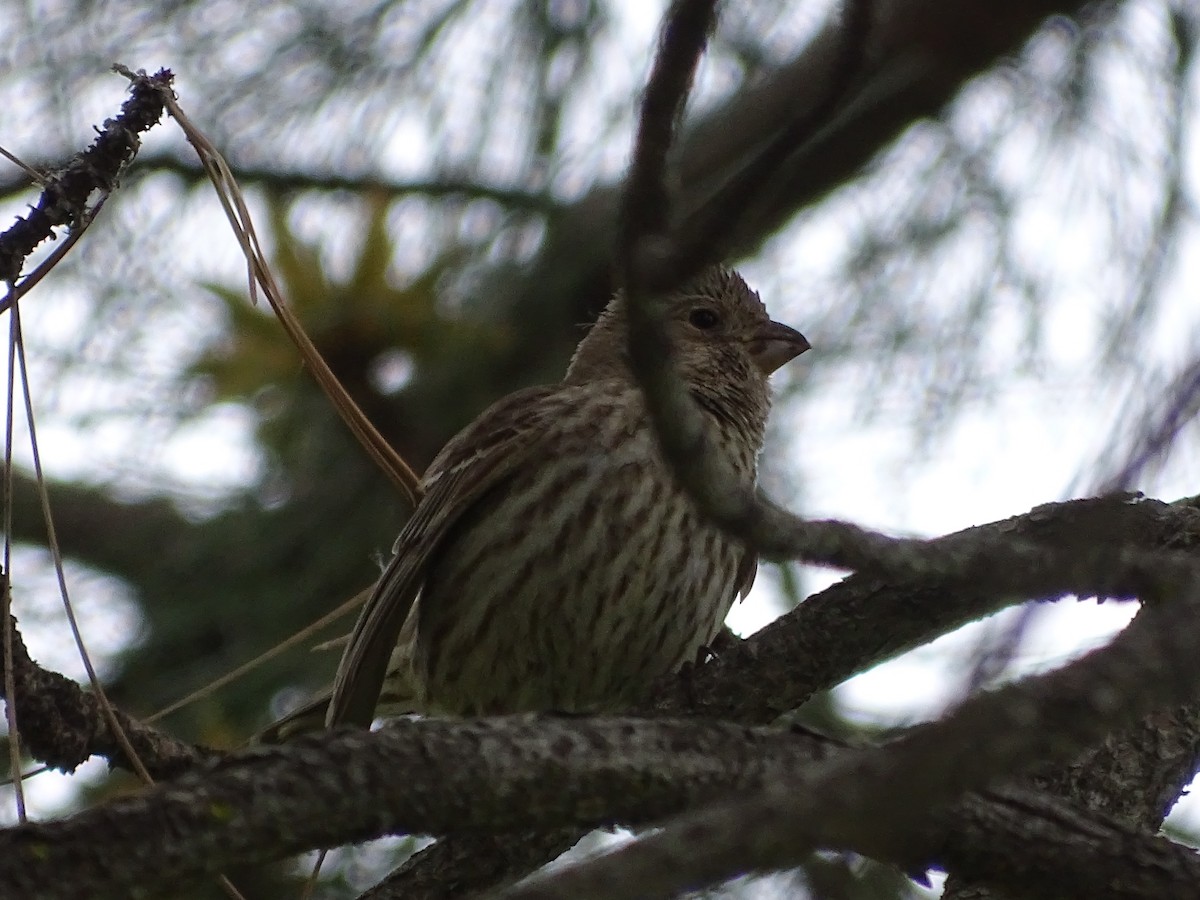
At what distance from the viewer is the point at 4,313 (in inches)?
109

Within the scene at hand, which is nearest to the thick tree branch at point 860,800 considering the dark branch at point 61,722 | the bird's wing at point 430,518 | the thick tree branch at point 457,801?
the thick tree branch at point 457,801

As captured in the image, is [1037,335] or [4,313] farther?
[1037,335]

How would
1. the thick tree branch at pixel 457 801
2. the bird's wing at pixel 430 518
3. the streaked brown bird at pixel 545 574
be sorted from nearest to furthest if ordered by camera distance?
the thick tree branch at pixel 457 801, the bird's wing at pixel 430 518, the streaked brown bird at pixel 545 574

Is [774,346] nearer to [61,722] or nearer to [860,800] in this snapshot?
[61,722]

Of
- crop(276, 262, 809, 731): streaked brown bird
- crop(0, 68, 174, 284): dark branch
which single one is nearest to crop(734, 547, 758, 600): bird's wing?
crop(276, 262, 809, 731): streaked brown bird

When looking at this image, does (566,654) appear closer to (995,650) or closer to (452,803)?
(452,803)

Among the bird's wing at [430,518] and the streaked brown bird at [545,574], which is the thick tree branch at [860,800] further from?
the bird's wing at [430,518]

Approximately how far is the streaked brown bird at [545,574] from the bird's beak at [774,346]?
0.49m

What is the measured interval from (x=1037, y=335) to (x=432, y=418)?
171 cm

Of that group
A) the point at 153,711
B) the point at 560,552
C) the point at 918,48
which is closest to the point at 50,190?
the point at 918,48

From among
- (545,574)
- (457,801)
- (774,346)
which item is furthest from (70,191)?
(774,346)

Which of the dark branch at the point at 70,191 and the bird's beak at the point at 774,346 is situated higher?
the bird's beak at the point at 774,346

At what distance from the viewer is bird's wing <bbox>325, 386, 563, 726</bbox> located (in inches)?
167

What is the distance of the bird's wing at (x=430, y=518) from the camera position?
425 centimetres
